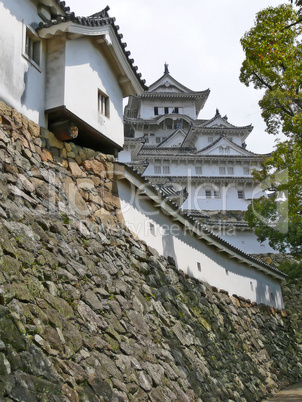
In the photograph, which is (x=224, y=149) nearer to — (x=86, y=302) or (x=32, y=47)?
(x=32, y=47)

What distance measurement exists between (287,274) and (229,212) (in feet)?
53.1

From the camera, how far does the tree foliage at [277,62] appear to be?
14242 mm

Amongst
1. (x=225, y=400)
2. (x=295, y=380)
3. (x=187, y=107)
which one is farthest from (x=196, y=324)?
(x=187, y=107)

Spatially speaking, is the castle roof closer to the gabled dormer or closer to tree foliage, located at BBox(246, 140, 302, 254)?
tree foliage, located at BBox(246, 140, 302, 254)

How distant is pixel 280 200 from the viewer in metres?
19.4

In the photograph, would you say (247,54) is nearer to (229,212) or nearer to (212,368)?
(212,368)

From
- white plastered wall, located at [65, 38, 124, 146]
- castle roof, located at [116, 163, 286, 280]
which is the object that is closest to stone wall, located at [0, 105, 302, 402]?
castle roof, located at [116, 163, 286, 280]

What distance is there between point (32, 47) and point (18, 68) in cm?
122

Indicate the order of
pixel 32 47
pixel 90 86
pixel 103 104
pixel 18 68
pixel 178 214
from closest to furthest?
1. pixel 18 68
2. pixel 32 47
3. pixel 90 86
4. pixel 103 104
5. pixel 178 214

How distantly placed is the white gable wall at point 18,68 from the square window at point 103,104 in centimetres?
214

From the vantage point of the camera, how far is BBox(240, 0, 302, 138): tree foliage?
561 inches

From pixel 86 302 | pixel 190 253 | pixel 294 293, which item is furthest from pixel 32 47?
pixel 294 293

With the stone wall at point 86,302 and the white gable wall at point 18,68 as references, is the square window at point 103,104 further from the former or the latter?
the white gable wall at point 18,68

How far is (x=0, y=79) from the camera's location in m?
9.27
